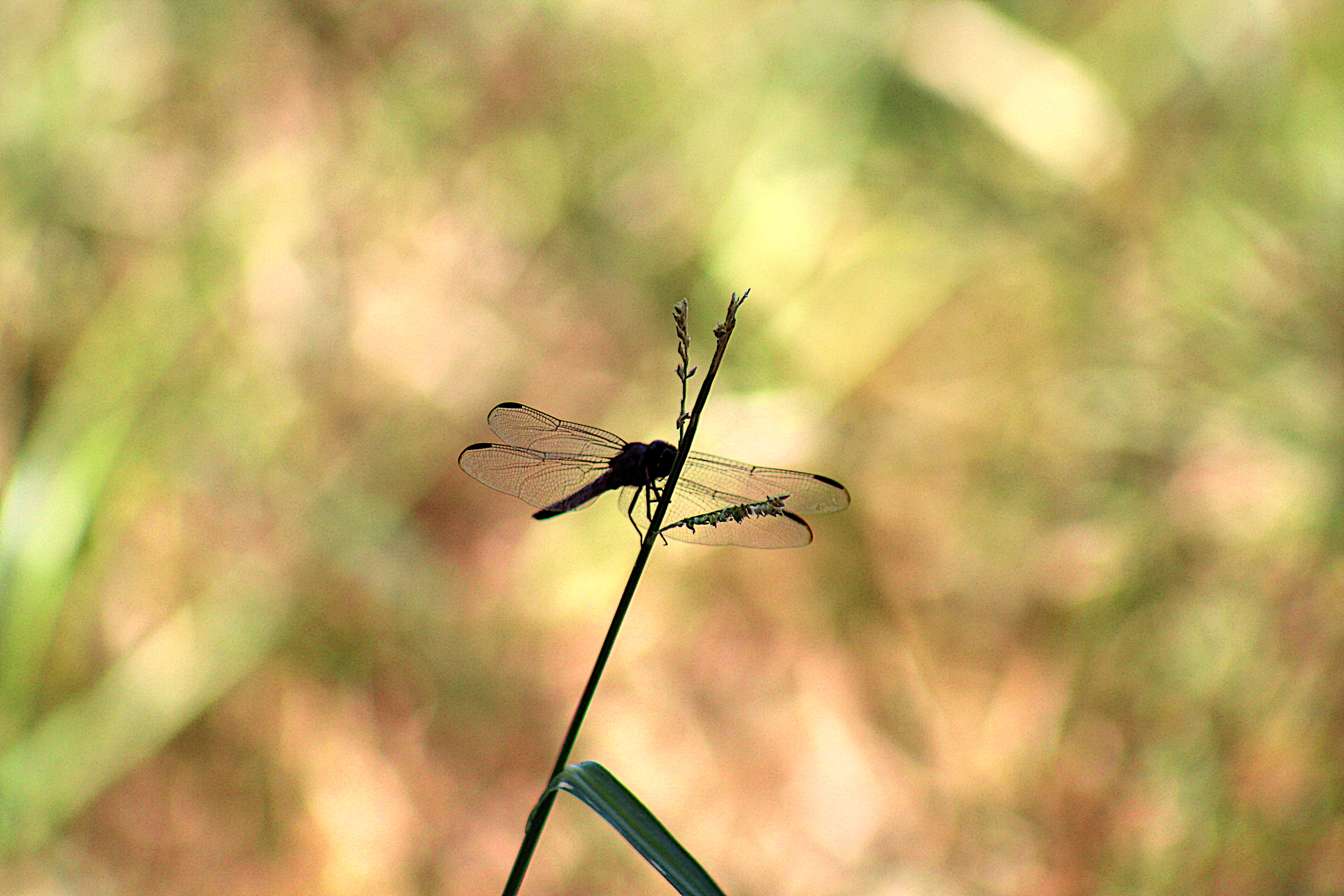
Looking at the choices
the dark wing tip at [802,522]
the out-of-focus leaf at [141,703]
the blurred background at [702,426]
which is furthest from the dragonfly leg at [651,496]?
the out-of-focus leaf at [141,703]

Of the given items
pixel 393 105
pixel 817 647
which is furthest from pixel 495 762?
pixel 393 105

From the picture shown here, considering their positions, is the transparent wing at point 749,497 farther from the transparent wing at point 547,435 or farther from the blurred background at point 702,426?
the blurred background at point 702,426

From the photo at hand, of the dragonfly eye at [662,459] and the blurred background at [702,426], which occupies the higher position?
the blurred background at [702,426]

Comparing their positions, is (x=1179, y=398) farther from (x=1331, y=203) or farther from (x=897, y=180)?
(x=897, y=180)

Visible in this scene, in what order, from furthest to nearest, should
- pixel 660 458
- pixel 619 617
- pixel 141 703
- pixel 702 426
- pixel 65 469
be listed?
1. pixel 702 426
2. pixel 141 703
3. pixel 65 469
4. pixel 660 458
5. pixel 619 617

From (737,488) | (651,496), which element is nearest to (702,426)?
(737,488)

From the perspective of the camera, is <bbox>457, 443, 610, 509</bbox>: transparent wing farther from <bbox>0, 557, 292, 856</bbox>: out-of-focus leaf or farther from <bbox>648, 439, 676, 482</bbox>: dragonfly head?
<bbox>0, 557, 292, 856</bbox>: out-of-focus leaf

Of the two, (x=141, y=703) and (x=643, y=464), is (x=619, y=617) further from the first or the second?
(x=141, y=703)

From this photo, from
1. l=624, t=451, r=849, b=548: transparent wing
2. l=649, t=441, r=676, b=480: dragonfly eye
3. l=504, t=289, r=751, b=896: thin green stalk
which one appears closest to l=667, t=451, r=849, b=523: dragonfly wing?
l=624, t=451, r=849, b=548: transparent wing
